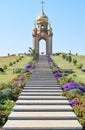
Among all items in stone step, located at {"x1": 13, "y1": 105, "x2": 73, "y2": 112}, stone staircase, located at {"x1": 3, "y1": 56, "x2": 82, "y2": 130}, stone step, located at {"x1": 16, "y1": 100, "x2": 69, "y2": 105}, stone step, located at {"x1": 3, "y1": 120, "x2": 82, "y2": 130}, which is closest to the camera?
stone step, located at {"x1": 3, "y1": 120, "x2": 82, "y2": 130}

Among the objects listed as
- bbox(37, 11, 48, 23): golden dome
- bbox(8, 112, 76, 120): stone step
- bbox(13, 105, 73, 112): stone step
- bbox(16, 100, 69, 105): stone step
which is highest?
bbox(37, 11, 48, 23): golden dome

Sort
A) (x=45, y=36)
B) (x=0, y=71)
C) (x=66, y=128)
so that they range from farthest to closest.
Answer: (x=45, y=36) → (x=0, y=71) → (x=66, y=128)

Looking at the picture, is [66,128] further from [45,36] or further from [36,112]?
[45,36]

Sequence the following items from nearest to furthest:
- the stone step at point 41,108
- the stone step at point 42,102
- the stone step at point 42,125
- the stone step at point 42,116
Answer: the stone step at point 42,125 < the stone step at point 42,116 < the stone step at point 41,108 < the stone step at point 42,102

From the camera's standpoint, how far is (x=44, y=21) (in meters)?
77.8

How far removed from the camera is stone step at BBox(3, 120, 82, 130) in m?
10.3

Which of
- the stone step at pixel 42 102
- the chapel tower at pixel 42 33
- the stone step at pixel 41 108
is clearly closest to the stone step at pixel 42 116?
the stone step at pixel 41 108

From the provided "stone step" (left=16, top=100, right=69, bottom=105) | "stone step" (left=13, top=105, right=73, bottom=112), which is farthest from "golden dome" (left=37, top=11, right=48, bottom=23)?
"stone step" (left=13, top=105, right=73, bottom=112)

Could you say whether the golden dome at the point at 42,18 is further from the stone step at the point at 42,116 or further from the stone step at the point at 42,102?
the stone step at the point at 42,116

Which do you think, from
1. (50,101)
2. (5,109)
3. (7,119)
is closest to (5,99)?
(50,101)

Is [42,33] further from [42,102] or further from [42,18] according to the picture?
[42,102]

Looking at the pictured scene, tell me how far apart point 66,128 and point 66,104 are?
13.5ft

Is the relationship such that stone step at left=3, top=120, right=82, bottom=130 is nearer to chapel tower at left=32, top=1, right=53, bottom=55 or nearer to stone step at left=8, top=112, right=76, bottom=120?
stone step at left=8, top=112, right=76, bottom=120

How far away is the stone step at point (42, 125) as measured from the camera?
33.8 feet
